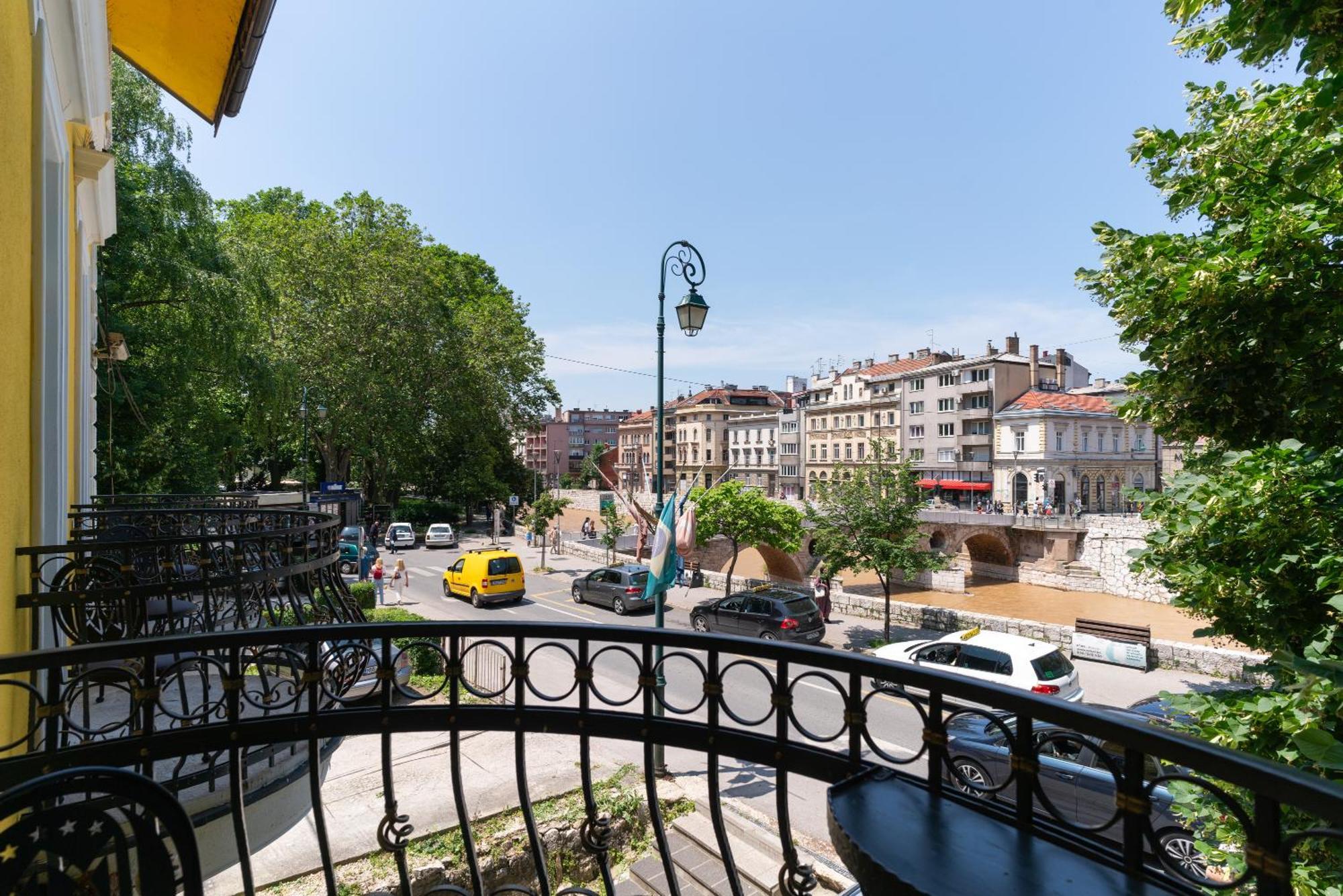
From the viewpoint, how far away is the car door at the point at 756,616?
1723 cm

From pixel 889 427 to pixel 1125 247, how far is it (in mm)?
56721

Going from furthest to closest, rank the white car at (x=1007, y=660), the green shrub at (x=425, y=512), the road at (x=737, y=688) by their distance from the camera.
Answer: the green shrub at (x=425, y=512), the white car at (x=1007, y=660), the road at (x=737, y=688)

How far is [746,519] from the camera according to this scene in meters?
22.0

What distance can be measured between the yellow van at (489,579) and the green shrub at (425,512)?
21.8m

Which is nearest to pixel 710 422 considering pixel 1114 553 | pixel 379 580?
pixel 1114 553

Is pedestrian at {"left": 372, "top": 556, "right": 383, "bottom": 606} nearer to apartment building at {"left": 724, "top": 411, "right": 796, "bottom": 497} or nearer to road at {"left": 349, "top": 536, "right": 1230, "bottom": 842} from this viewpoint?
road at {"left": 349, "top": 536, "right": 1230, "bottom": 842}

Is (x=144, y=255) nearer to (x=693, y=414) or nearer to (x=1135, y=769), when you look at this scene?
(x=1135, y=769)

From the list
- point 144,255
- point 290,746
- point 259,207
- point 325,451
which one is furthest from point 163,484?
point 259,207

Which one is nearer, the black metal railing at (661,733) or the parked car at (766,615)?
the black metal railing at (661,733)

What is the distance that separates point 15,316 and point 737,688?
1287cm

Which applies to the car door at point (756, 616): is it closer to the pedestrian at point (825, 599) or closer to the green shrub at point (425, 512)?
the pedestrian at point (825, 599)

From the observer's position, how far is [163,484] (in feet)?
Answer: 53.1

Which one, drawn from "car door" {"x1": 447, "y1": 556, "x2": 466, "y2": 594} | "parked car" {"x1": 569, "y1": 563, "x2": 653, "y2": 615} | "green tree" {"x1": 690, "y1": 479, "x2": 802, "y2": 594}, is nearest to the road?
"parked car" {"x1": 569, "y1": 563, "x2": 653, "y2": 615}

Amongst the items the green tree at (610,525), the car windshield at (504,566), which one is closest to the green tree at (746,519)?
the car windshield at (504,566)
